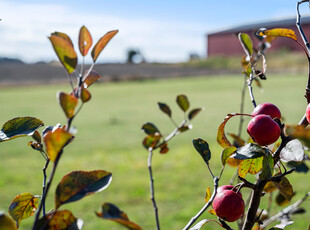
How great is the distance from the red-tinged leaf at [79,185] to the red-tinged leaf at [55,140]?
27 mm

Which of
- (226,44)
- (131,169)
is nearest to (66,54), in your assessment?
(131,169)

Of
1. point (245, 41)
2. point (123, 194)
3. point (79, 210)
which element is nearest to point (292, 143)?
point (245, 41)

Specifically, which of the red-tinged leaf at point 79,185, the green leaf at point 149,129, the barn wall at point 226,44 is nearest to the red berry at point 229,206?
the red-tinged leaf at point 79,185

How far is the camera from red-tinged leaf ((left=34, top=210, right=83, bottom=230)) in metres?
0.24

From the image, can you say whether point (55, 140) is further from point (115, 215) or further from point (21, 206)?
point (21, 206)

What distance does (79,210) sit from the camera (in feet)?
8.78

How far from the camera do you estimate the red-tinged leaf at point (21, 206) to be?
37 centimetres

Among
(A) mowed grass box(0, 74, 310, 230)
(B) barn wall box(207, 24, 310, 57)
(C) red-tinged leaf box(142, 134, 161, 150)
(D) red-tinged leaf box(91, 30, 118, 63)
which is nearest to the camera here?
(D) red-tinged leaf box(91, 30, 118, 63)

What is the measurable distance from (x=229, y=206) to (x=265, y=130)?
0.09 meters

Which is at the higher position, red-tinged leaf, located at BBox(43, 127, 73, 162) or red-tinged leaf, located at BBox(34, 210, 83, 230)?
red-tinged leaf, located at BBox(43, 127, 73, 162)

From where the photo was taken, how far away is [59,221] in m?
0.24

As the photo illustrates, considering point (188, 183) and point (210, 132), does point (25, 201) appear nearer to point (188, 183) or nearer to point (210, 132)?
point (188, 183)

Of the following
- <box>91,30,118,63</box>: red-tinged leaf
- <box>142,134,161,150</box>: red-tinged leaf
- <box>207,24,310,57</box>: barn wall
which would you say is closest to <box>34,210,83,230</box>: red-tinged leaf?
<box>91,30,118,63</box>: red-tinged leaf

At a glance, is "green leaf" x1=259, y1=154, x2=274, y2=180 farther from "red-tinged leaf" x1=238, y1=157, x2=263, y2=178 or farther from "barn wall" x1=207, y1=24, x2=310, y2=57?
"barn wall" x1=207, y1=24, x2=310, y2=57
